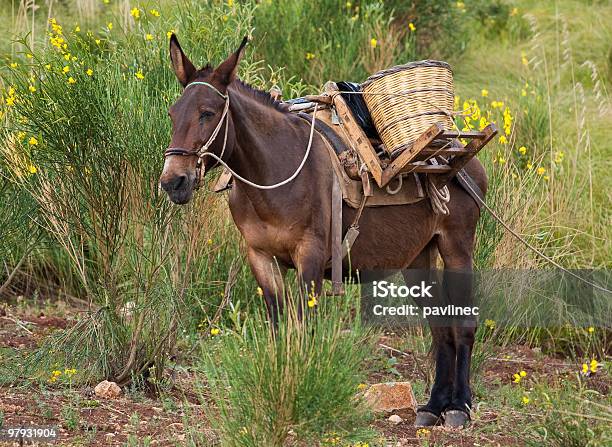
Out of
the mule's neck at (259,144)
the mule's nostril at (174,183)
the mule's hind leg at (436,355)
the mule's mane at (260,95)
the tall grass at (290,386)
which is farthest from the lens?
the mule's hind leg at (436,355)

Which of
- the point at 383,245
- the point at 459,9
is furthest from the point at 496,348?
the point at 459,9

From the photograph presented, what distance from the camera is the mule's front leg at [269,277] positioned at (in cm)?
606

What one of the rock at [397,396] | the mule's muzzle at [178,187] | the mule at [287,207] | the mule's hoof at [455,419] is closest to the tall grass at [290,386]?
the mule's muzzle at [178,187]

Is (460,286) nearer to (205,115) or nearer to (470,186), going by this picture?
(470,186)

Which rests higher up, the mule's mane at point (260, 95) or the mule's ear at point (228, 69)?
the mule's ear at point (228, 69)

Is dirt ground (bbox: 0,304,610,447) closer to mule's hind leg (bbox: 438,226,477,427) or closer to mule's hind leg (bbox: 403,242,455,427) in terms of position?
mule's hind leg (bbox: 403,242,455,427)

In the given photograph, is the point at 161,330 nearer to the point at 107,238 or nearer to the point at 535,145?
the point at 107,238

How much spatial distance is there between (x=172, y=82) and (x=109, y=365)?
1874mm

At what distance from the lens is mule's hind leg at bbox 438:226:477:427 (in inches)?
267

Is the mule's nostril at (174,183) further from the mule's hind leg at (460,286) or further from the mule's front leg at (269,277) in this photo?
the mule's hind leg at (460,286)

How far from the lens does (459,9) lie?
13.4 m

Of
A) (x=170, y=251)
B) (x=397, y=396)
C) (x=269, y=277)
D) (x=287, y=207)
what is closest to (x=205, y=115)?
(x=287, y=207)

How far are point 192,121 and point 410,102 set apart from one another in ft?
4.38

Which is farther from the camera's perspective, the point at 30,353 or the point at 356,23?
the point at 356,23
